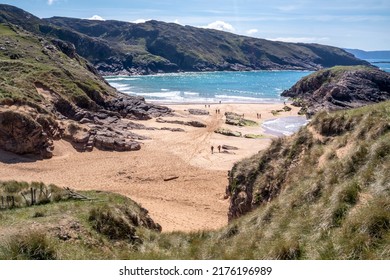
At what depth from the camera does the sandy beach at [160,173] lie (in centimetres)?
2069

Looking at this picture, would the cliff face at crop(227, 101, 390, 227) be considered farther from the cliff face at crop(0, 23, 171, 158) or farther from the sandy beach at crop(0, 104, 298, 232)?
the cliff face at crop(0, 23, 171, 158)

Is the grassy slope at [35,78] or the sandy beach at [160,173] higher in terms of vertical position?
the grassy slope at [35,78]

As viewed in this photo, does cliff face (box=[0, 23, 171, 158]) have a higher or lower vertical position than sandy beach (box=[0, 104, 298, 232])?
higher

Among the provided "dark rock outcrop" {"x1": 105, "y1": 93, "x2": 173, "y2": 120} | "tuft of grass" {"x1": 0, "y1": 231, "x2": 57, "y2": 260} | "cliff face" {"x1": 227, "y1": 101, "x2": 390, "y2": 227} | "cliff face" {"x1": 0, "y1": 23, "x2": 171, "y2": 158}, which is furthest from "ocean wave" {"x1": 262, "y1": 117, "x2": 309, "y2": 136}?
"tuft of grass" {"x1": 0, "y1": 231, "x2": 57, "y2": 260}

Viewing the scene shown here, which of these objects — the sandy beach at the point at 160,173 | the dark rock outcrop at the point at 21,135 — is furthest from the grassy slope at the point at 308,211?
the dark rock outcrop at the point at 21,135

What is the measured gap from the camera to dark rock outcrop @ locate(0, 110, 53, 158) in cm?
2933

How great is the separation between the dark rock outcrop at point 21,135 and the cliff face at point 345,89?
45.1 meters

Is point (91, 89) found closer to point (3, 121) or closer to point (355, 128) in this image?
point (3, 121)

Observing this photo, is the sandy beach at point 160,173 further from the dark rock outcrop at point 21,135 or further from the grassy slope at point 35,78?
the grassy slope at point 35,78

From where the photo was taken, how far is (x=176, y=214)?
787 inches

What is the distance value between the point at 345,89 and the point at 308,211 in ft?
225

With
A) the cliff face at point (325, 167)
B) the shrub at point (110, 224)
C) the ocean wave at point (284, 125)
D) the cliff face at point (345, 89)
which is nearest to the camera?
the cliff face at point (325, 167)

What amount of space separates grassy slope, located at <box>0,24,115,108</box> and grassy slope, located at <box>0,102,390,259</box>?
25.5m

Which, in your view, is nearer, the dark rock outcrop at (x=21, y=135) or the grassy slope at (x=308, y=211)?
the grassy slope at (x=308, y=211)
